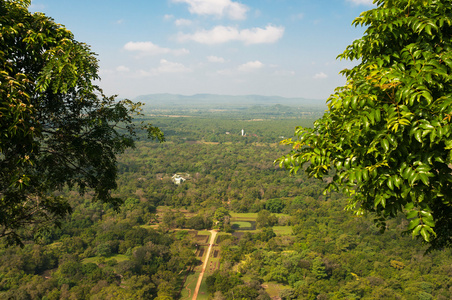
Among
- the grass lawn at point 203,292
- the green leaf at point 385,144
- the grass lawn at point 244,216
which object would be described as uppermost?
the green leaf at point 385,144

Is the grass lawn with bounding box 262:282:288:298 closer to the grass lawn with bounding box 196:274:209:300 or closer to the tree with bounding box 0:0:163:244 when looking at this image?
the grass lawn with bounding box 196:274:209:300

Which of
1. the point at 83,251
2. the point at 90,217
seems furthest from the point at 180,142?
the point at 83,251

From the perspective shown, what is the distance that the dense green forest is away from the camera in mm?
21578

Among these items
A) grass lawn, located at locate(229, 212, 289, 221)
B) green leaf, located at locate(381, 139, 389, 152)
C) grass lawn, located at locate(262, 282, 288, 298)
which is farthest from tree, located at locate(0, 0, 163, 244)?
grass lawn, located at locate(229, 212, 289, 221)

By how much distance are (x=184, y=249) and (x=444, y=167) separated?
29.2 m

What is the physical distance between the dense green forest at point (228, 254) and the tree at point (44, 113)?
54.6 feet

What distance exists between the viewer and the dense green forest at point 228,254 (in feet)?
70.8

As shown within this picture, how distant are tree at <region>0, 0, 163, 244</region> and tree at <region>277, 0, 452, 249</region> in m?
3.85

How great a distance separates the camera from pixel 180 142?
10256 centimetres

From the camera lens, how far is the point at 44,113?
17.1ft

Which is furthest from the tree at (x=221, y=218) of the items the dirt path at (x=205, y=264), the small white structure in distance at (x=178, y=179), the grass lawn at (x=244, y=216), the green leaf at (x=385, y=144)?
the green leaf at (x=385, y=144)

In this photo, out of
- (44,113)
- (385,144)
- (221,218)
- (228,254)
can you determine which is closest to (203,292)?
(228,254)

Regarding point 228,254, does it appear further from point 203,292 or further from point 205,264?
point 203,292

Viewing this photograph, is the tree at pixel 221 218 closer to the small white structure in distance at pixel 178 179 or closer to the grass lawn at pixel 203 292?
the grass lawn at pixel 203 292
